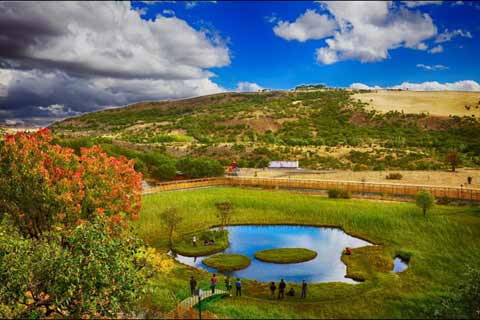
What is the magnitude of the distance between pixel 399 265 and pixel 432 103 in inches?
6122

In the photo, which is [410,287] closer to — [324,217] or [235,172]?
[324,217]

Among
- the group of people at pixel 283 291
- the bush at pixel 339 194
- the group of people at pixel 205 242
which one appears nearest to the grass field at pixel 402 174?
the bush at pixel 339 194

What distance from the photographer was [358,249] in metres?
42.4

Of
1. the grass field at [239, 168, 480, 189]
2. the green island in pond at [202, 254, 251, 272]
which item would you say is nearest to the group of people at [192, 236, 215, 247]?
the green island in pond at [202, 254, 251, 272]

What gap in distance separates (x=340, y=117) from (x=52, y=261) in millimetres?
146915

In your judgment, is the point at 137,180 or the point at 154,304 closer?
the point at 154,304

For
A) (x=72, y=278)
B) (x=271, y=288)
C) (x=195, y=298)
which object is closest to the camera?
(x=72, y=278)

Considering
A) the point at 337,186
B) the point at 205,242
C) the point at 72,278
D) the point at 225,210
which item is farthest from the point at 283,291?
the point at 337,186

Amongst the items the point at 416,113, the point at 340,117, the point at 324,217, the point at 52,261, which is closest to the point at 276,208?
the point at 324,217

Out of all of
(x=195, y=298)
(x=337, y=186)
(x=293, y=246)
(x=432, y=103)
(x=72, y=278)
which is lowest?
(x=195, y=298)

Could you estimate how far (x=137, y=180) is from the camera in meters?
36.0

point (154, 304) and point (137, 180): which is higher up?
point (137, 180)

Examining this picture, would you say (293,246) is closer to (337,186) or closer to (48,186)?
(337,186)

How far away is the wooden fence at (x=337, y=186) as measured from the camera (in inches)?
2222
